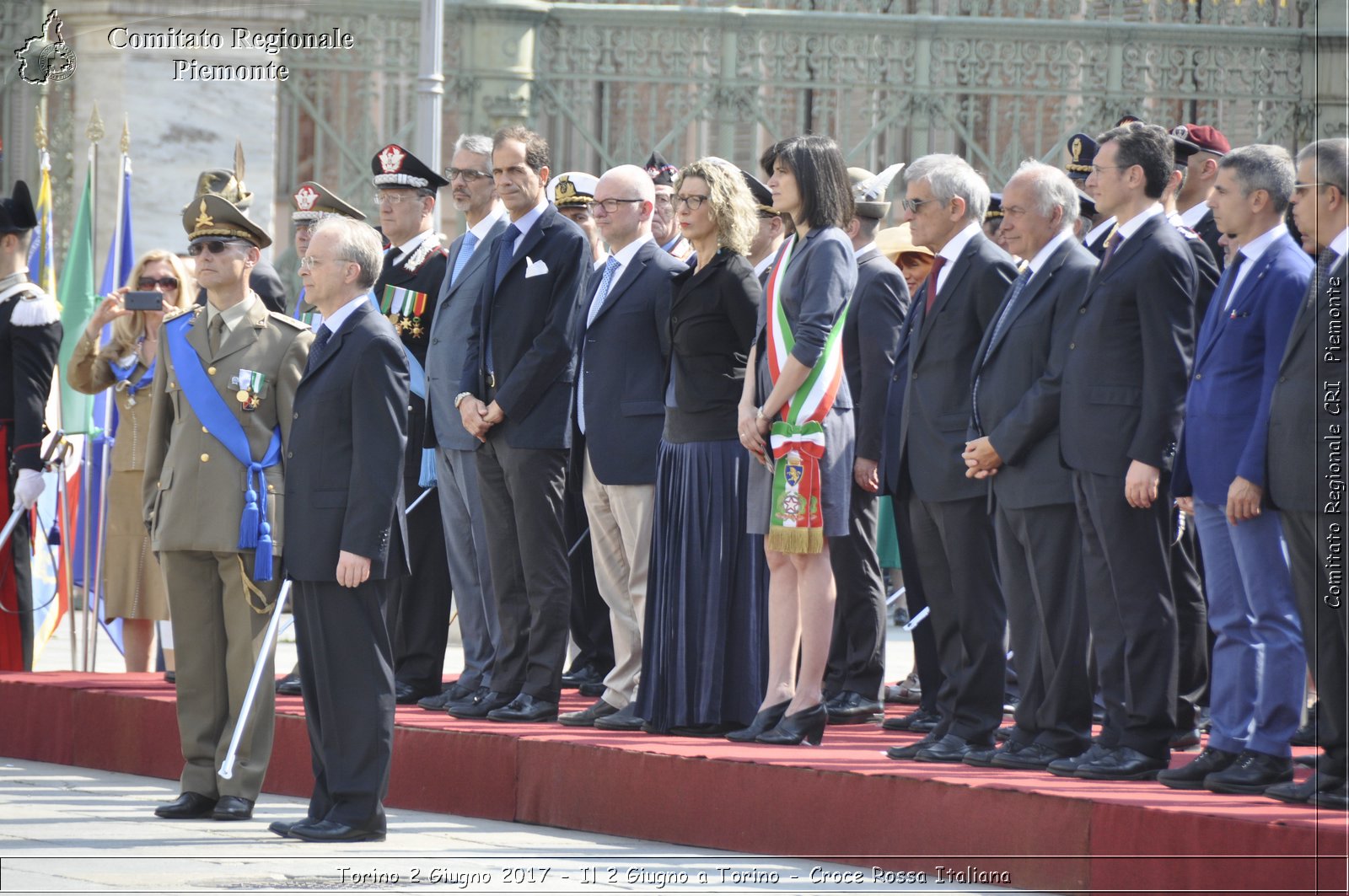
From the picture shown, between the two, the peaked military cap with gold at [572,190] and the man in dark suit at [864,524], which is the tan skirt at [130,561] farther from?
the man in dark suit at [864,524]

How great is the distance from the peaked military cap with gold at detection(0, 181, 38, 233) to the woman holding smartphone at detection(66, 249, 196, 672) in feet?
1.50

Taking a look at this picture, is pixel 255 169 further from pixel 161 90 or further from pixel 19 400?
pixel 19 400

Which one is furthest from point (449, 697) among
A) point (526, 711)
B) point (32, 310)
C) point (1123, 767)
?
point (1123, 767)

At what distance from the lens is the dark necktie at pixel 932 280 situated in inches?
263

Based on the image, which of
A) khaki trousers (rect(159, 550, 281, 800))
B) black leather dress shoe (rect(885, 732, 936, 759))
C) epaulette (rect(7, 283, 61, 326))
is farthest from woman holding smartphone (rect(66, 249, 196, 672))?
black leather dress shoe (rect(885, 732, 936, 759))

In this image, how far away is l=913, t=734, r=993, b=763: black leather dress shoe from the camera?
20.4ft

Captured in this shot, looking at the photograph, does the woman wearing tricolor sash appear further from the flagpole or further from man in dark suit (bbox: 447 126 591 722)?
the flagpole

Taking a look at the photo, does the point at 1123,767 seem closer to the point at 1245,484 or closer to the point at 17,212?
the point at 1245,484

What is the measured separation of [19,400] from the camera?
8.34 m

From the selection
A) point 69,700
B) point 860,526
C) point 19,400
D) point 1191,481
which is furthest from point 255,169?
point 1191,481

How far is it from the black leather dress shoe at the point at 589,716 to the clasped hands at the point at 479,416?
0.98 m

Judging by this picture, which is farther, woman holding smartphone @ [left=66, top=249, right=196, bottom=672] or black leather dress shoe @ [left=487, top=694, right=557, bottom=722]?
woman holding smartphone @ [left=66, top=249, right=196, bottom=672]
